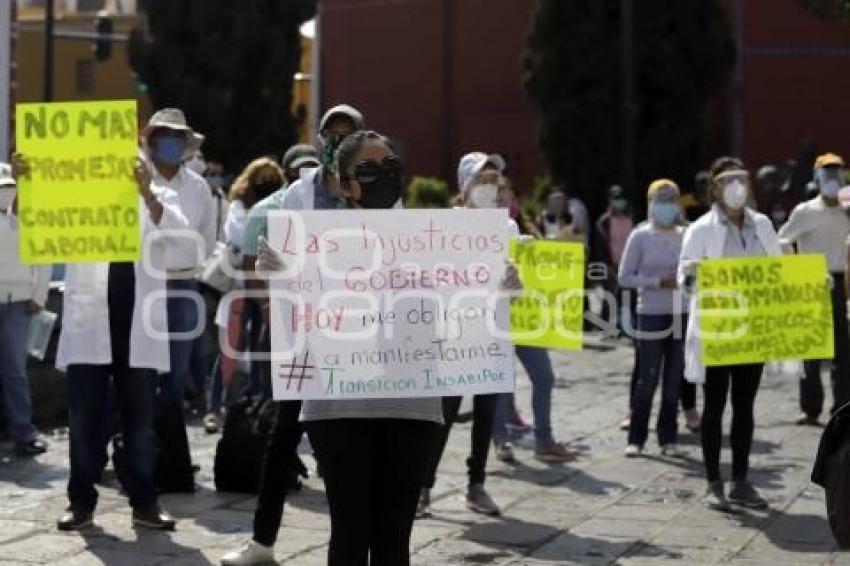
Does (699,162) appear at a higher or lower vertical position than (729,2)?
lower

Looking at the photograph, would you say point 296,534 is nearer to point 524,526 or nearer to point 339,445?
point 524,526

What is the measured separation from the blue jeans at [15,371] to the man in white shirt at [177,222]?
1132 millimetres

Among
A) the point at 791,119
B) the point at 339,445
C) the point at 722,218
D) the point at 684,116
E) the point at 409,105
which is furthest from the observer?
the point at 409,105

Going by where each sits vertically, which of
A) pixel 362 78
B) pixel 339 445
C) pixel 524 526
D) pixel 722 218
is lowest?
pixel 524 526

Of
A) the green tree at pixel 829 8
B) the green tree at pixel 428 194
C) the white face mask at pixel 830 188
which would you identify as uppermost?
the green tree at pixel 829 8

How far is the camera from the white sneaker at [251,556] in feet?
22.1

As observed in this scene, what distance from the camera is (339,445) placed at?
196 inches

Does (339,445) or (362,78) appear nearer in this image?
(339,445)

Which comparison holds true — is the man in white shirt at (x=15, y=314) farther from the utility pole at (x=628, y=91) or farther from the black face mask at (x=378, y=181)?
the utility pole at (x=628, y=91)

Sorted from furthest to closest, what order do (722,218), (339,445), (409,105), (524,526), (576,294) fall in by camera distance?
(409,105)
(576,294)
(722,218)
(524,526)
(339,445)

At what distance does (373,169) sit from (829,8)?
14.8 meters

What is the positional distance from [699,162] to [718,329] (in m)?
17.9

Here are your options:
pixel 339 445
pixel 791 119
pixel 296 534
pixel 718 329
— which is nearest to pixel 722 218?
pixel 718 329

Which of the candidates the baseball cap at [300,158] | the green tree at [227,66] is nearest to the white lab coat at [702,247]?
the baseball cap at [300,158]
